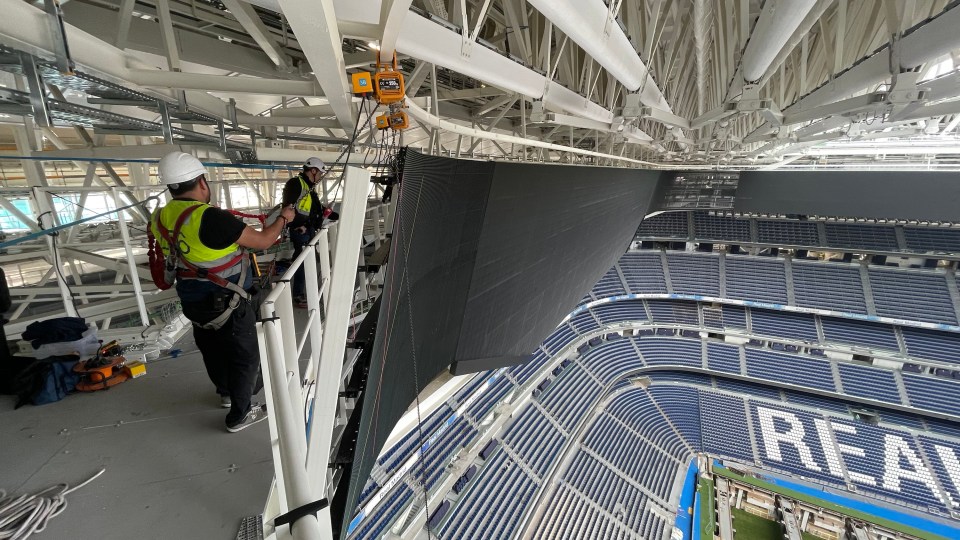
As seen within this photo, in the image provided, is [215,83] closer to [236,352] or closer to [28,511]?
[236,352]

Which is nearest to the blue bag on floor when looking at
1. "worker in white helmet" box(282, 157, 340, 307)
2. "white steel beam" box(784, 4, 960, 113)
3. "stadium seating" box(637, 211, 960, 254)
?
"worker in white helmet" box(282, 157, 340, 307)

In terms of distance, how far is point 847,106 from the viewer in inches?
140

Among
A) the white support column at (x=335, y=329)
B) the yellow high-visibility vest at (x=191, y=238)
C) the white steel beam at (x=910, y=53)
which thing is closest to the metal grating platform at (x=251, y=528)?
the white support column at (x=335, y=329)

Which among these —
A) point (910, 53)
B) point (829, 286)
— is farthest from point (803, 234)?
point (910, 53)

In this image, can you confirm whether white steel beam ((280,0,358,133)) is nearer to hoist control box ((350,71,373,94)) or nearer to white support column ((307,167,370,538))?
hoist control box ((350,71,373,94))

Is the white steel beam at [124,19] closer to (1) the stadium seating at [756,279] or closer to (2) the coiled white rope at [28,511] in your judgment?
(2) the coiled white rope at [28,511]

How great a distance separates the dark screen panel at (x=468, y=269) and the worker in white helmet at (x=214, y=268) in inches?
23.3

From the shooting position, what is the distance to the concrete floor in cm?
143

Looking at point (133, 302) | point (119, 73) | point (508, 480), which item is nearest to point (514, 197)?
point (119, 73)

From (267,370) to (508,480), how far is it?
37.8 feet

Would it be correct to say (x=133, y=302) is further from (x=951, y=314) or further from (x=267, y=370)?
(x=951, y=314)

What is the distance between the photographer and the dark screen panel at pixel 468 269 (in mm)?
2326

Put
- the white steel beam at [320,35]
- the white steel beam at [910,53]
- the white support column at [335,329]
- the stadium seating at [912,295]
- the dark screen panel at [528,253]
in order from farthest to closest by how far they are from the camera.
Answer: the stadium seating at [912,295], the dark screen panel at [528,253], the white steel beam at [910,53], the white support column at [335,329], the white steel beam at [320,35]

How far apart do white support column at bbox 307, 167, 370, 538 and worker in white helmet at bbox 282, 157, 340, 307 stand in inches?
51.6
